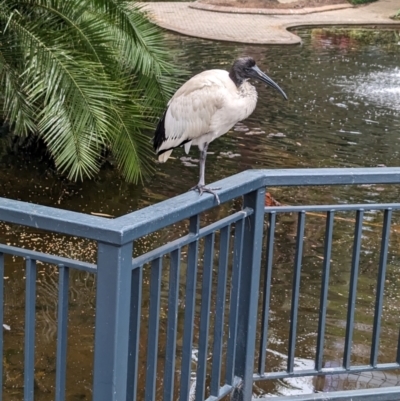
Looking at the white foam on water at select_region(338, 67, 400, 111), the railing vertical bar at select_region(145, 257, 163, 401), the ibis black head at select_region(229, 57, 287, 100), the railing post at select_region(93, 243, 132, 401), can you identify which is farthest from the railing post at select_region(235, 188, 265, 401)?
the white foam on water at select_region(338, 67, 400, 111)

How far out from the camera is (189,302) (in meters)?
3.23

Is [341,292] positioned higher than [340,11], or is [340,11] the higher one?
[340,11]

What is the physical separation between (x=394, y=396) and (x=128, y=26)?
550 cm

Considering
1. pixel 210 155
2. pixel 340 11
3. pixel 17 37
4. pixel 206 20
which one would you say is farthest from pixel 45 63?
pixel 340 11

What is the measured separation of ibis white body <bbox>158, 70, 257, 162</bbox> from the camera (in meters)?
4.41

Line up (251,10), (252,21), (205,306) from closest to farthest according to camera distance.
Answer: (205,306) < (252,21) < (251,10)

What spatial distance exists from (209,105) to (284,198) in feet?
14.4

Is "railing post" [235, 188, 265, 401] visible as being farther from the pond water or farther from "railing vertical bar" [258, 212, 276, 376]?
the pond water

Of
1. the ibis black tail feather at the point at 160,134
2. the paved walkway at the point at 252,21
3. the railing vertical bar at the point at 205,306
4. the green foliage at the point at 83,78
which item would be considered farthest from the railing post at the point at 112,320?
the paved walkway at the point at 252,21

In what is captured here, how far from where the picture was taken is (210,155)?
33.5ft

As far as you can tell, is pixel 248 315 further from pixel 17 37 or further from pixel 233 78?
pixel 17 37

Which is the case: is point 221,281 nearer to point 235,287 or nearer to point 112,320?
point 235,287

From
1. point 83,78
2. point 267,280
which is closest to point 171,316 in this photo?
point 267,280

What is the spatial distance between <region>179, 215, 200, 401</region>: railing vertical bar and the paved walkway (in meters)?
15.7
